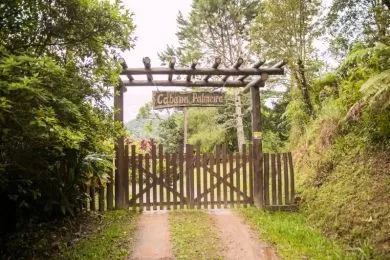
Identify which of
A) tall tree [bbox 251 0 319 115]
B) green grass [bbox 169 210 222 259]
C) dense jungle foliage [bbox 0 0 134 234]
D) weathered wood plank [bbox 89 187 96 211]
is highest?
tall tree [bbox 251 0 319 115]

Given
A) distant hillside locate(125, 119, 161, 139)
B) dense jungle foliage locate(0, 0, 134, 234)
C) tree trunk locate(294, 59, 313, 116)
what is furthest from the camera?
distant hillside locate(125, 119, 161, 139)

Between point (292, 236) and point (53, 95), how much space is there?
4420 mm

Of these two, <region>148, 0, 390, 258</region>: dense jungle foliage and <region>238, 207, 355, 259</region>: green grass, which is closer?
<region>238, 207, 355, 259</region>: green grass

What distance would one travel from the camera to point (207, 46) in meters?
22.4

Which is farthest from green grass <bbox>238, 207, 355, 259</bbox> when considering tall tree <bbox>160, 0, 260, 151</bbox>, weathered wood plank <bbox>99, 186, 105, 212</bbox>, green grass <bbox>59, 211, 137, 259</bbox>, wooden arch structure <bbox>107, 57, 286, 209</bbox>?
tall tree <bbox>160, 0, 260, 151</bbox>

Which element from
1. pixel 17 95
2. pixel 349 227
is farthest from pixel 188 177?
pixel 17 95

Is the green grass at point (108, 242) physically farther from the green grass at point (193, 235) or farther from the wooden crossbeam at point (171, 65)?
the wooden crossbeam at point (171, 65)

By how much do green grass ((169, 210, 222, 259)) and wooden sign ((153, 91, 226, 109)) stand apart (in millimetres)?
2636

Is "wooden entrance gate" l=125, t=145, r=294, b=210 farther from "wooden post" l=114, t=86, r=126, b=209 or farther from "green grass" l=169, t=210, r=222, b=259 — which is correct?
"green grass" l=169, t=210, r=222, b=259

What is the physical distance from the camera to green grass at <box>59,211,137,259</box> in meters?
5.70

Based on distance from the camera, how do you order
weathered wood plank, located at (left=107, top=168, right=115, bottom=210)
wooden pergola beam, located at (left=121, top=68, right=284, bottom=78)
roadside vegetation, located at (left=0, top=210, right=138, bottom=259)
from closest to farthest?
roadside vegetation, located at (left=0, top=210, right=138, bottom=259)
weathered wood plank, located at (left=107, top=168, right=115, bottom=210)
wooden pergola beam, located at (left=121, top=68, right=284, bottom=78)

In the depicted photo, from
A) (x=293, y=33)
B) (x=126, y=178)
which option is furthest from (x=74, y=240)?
(x=293, y=33)

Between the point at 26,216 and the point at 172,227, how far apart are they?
2.62 meters

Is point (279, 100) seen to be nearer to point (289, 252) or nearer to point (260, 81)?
point (260, 81)
